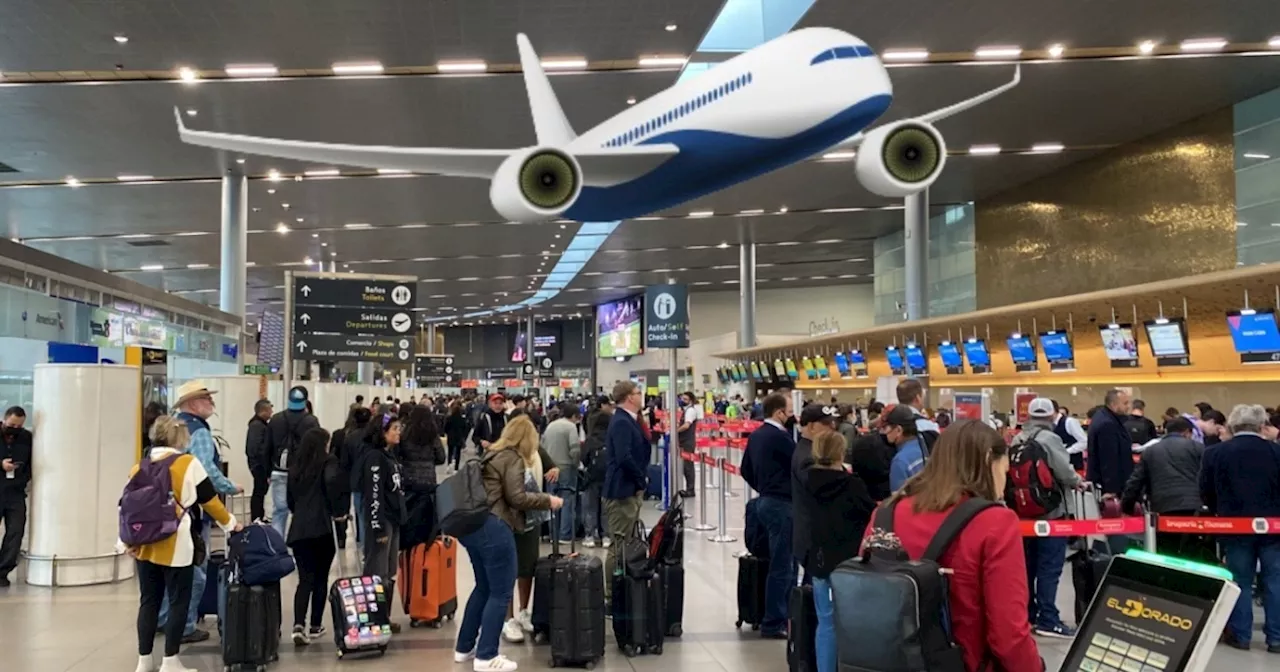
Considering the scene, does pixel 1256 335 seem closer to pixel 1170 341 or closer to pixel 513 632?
pixel 1170 341

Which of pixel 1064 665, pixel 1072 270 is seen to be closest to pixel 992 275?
pixel 1072 270

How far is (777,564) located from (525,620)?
1.74m

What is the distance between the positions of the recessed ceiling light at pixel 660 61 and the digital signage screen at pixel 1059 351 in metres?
6.97

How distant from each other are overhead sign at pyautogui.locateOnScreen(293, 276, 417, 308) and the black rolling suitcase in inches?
189

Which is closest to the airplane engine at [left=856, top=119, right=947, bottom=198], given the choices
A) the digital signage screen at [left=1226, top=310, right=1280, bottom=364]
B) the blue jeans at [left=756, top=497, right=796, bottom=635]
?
the blue jeans at [left=756, top=497, right=796, bottom=635]

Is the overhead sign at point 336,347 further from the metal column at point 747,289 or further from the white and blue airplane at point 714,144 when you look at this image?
the metal column at point 747,289

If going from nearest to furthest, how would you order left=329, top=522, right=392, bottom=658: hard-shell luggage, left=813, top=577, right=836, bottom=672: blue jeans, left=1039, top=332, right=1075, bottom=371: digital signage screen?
1. left=813, top=577, right=836, bottom=672: blue jeans
2. left=329, top=522, right=392, bottom=658: hard-shell luggage
3. left=1039, top=332, right=1075, bottom=371: digital signage screen

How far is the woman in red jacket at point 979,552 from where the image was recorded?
237 centimetres

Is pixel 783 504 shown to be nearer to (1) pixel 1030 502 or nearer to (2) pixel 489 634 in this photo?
(1) pixel 1030 502

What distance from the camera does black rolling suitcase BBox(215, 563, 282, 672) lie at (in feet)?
18.3

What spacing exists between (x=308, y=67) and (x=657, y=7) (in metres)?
4.82

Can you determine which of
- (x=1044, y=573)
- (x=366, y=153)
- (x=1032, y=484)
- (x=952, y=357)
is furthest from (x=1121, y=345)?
(x=366, y=153)

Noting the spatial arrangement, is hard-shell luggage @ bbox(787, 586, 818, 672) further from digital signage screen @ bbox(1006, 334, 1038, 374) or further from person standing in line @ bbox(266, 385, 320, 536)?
digital signage screen @ bbox(1006, 334, 1038, 374)

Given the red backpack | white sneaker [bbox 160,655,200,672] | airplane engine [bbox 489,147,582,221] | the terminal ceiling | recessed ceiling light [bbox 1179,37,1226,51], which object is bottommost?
white sneaker [bbox 160,655,200,672]
